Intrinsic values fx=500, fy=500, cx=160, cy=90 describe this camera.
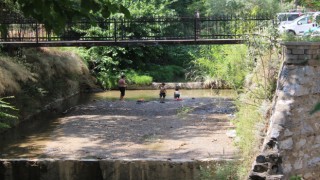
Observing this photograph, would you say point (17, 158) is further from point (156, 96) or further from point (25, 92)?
point (156, 96)

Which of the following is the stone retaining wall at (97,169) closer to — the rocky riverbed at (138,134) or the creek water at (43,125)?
the rocky riverbed at (138,134)

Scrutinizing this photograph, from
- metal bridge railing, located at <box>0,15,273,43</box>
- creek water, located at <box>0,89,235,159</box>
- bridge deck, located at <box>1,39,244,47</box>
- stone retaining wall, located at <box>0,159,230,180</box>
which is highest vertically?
metal bridge railing, located at <box>0,15,273,43</box>

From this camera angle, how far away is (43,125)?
14961 mm

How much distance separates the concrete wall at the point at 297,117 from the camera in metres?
7.83

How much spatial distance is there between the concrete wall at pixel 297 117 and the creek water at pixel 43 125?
5.51 m

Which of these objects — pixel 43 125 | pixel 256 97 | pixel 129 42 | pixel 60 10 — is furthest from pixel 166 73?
pixel 60 10

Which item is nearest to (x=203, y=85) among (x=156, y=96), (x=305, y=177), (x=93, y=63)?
(x=156, y=96)

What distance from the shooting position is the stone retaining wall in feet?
33.1

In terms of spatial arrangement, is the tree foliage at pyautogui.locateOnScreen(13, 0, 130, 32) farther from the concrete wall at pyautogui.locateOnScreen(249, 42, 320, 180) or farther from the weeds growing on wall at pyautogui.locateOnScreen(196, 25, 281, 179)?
the weeds growing on wall at pyautogui.locateOnScreen(196, 25, 281, 179)

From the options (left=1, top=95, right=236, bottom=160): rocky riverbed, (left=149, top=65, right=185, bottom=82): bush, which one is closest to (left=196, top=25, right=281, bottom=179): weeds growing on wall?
(left=1, top=95, right=236, bottom=160): rocky riverbed

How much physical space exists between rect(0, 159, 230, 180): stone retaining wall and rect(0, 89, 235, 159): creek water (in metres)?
0.61

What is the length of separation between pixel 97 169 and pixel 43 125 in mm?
5107

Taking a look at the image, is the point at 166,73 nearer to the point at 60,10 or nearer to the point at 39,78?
the point at 39,78

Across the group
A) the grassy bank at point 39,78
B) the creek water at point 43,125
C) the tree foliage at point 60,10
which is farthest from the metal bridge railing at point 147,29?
the tree foliage at point 60,10
